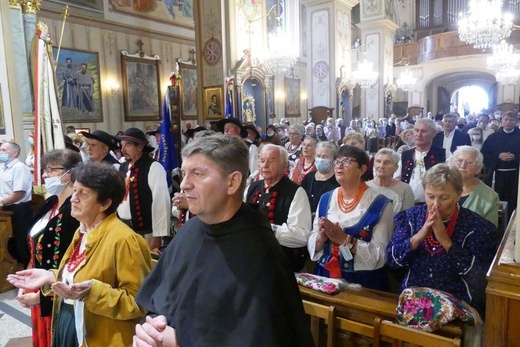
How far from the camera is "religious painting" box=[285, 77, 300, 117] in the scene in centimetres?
1930

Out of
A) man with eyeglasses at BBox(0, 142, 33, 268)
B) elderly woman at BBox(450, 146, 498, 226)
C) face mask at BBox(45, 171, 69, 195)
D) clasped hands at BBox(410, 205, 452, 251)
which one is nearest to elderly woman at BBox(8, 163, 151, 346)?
face mask at BBox(45, 171, 69, 195)

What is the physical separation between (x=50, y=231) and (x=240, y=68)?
9.13m

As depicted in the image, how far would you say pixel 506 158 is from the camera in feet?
18.6

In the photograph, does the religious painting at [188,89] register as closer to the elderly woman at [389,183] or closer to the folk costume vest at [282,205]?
the elderly woman at [389,183]

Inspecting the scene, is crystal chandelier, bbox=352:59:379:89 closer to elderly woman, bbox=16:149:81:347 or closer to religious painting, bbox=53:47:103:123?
religious painting, bbox=53:47:103:123

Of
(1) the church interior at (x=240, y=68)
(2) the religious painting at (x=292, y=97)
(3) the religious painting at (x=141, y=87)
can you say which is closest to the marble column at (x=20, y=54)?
(1) the church interior at (x=240, y=68)

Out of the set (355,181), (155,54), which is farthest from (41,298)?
(155,54)

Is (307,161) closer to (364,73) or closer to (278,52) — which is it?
(278,52)

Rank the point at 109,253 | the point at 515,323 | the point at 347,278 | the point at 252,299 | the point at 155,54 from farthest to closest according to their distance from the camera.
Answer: the point at 155,54, the point at 347,278, the point at 109,253, the point at 515,323, the point at 252,299

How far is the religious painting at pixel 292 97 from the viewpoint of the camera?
19297 millimetres

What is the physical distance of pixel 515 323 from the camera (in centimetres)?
172

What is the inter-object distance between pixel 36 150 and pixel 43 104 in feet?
1.62

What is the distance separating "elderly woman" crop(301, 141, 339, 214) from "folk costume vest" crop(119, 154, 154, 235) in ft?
5.43

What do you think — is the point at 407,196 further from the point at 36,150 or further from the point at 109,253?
the point at 36,150
